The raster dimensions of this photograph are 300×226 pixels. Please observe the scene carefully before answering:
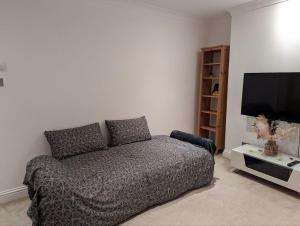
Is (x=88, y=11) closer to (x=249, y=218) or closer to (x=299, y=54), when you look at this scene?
(x=299, y=54)

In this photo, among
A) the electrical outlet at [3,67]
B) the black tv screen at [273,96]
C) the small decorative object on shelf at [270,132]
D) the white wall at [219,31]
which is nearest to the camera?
the electrical outlet at [3,67]

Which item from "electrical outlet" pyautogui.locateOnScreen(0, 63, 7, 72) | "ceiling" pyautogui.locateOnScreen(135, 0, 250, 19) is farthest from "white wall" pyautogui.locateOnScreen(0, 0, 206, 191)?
"ceiling" pyautogui.locateOnScreen(135, 0, 250, 19)

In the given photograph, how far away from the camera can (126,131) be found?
129 inches

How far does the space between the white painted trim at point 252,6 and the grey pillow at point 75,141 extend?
9.05ft

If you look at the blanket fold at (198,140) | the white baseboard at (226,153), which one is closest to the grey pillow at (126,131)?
the blanket fold at (198,140)

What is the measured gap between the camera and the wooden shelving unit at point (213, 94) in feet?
13.0

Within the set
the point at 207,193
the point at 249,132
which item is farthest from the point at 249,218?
the point at 249,132

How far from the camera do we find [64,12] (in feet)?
9.14

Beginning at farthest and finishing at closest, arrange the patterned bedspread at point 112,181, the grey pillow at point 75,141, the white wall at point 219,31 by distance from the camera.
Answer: the white wall at point 219,31
the grey pillow at point 75,141
the patterned bedspread at point 112,181

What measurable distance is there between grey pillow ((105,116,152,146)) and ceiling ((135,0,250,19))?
1.79 m

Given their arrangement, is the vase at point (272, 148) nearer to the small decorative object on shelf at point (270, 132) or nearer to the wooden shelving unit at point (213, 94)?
the small decorative object on shelf at point (270, 132)

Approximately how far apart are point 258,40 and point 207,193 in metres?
2.31

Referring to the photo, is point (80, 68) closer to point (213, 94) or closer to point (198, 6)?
point (198, 6)

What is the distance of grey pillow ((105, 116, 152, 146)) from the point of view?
3.20 meters
